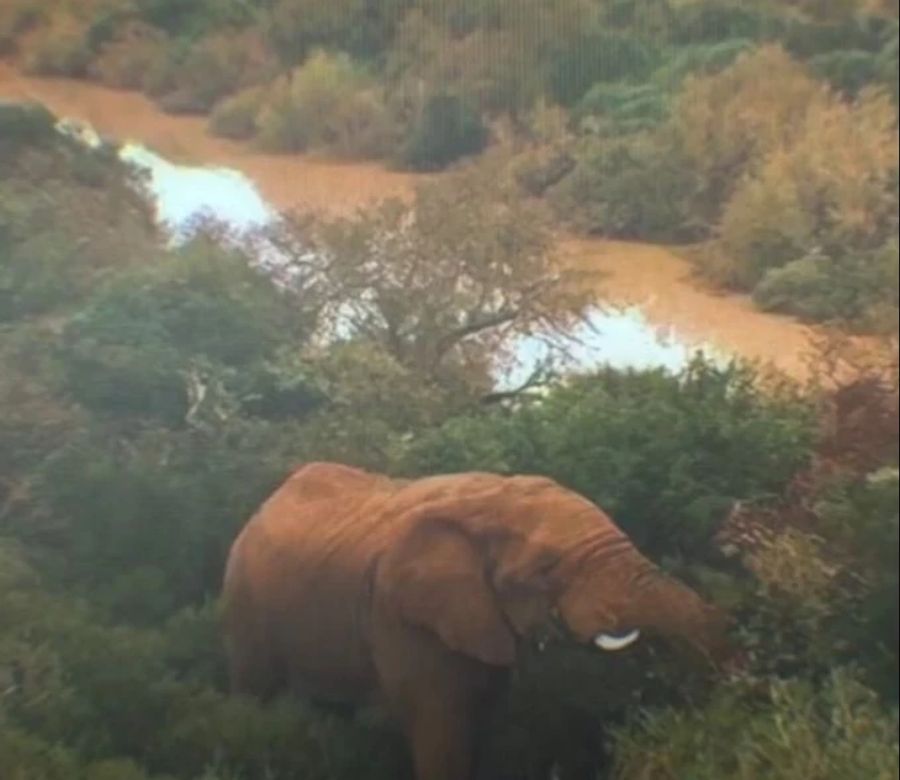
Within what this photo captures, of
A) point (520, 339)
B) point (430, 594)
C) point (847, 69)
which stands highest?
point (847, 69)

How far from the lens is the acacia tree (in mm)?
2145

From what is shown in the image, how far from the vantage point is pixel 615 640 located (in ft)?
6.75

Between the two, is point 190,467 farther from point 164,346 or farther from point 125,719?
point 125,719

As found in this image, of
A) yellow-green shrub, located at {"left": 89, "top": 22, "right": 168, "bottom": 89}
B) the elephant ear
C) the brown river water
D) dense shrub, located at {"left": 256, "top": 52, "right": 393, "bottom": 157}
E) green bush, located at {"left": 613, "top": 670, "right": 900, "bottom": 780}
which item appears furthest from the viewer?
yellow-green shrub, located at {"left": 89, "top": 22, "right": 168, "bottom": 89}

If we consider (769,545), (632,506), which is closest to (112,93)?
(632,506)

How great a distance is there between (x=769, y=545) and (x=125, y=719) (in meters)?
0.81

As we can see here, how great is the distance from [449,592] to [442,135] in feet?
1.64

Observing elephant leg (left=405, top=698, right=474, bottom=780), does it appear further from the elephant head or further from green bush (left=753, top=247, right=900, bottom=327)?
green bush (left=753, top=247, right=900, bottom=327)

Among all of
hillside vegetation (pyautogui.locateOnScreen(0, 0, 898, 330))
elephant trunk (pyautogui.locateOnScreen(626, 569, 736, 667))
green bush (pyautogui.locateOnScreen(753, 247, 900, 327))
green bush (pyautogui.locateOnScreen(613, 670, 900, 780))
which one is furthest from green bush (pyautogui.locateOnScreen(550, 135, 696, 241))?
green bush (pyautogui.locateOnScreen(613, 670, 900, 780))

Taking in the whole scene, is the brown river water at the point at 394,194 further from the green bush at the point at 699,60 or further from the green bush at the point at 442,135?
the green bush at the point at 699,60

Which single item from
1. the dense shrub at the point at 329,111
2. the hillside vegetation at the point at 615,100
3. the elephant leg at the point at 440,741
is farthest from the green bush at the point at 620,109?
the elephant leg at the point at 440,741

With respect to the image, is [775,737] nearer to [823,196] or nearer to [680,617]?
[680,617]

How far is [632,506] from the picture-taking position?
2076 mm

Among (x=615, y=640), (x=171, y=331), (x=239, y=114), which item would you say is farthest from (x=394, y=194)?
(x=615, y=640)
